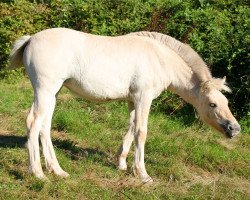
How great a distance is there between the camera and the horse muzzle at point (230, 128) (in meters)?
6.24

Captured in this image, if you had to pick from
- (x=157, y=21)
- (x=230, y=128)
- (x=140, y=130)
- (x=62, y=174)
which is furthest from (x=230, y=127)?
(x=157, y=21)

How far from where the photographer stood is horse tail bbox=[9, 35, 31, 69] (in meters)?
5.97

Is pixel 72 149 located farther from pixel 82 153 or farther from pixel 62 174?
pixel 62 174

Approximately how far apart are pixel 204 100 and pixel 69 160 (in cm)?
193

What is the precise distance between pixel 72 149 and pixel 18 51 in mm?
1747

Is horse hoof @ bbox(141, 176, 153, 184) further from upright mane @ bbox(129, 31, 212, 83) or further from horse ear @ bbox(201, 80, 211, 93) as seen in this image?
upright mane @ bbox(129, 31, 212, 83)

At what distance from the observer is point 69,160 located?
657 cm

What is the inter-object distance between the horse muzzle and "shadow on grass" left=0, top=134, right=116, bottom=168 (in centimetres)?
152

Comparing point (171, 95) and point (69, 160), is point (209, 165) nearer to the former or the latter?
point (69, 160)

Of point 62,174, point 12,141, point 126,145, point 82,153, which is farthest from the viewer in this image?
point 12,141

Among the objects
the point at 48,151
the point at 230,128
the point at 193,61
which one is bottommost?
the point at 48,151

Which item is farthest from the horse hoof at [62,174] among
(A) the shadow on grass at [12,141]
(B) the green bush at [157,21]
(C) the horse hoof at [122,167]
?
(B) the green bush at [157,21]

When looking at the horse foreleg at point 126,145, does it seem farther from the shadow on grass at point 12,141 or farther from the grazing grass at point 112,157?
the shadow on grass at point 12,141

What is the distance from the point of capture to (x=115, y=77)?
6.09 meters
